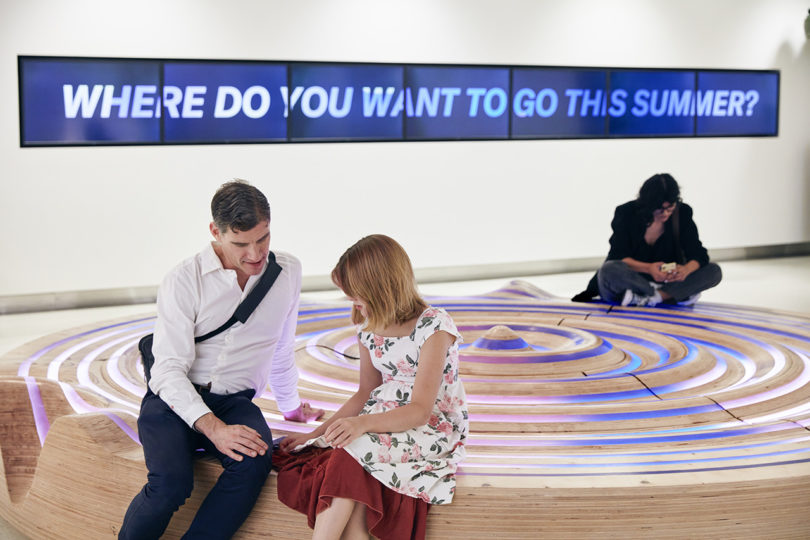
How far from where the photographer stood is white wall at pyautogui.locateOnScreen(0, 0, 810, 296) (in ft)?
22.9

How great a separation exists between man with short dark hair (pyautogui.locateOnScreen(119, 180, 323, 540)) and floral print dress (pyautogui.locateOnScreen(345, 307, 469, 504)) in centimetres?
32

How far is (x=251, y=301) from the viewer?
9.61 ft

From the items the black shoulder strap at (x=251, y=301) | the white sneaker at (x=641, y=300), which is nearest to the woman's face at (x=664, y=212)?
the white sneaker at (x=641, y=300)

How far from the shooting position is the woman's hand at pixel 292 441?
2.86 meters

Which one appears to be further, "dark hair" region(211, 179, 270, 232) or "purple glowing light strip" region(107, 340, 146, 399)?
"purple glowing light strip" region(107, 340, 146, 399)

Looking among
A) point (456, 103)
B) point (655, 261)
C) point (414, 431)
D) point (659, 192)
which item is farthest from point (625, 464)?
point (456, 103)

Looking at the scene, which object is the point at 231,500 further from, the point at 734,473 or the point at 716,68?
the point at 716,68

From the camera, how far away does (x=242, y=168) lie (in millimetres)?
7539

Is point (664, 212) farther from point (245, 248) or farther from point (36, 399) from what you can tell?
point (36, 399)

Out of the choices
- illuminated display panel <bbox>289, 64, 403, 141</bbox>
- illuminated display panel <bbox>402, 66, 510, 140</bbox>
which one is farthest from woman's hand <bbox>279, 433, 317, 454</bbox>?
illuminated display panel <bbox>402, 66, 510, 140</bbox>

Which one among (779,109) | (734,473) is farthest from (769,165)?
(734,473)

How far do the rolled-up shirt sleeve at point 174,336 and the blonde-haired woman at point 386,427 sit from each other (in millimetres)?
387

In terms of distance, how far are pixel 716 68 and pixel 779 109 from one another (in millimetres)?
889

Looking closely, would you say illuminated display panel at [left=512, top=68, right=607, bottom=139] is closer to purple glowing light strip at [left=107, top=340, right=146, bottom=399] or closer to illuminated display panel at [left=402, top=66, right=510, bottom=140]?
illuminated display panel at [left=402, top=66, right=510, bottom=140]
